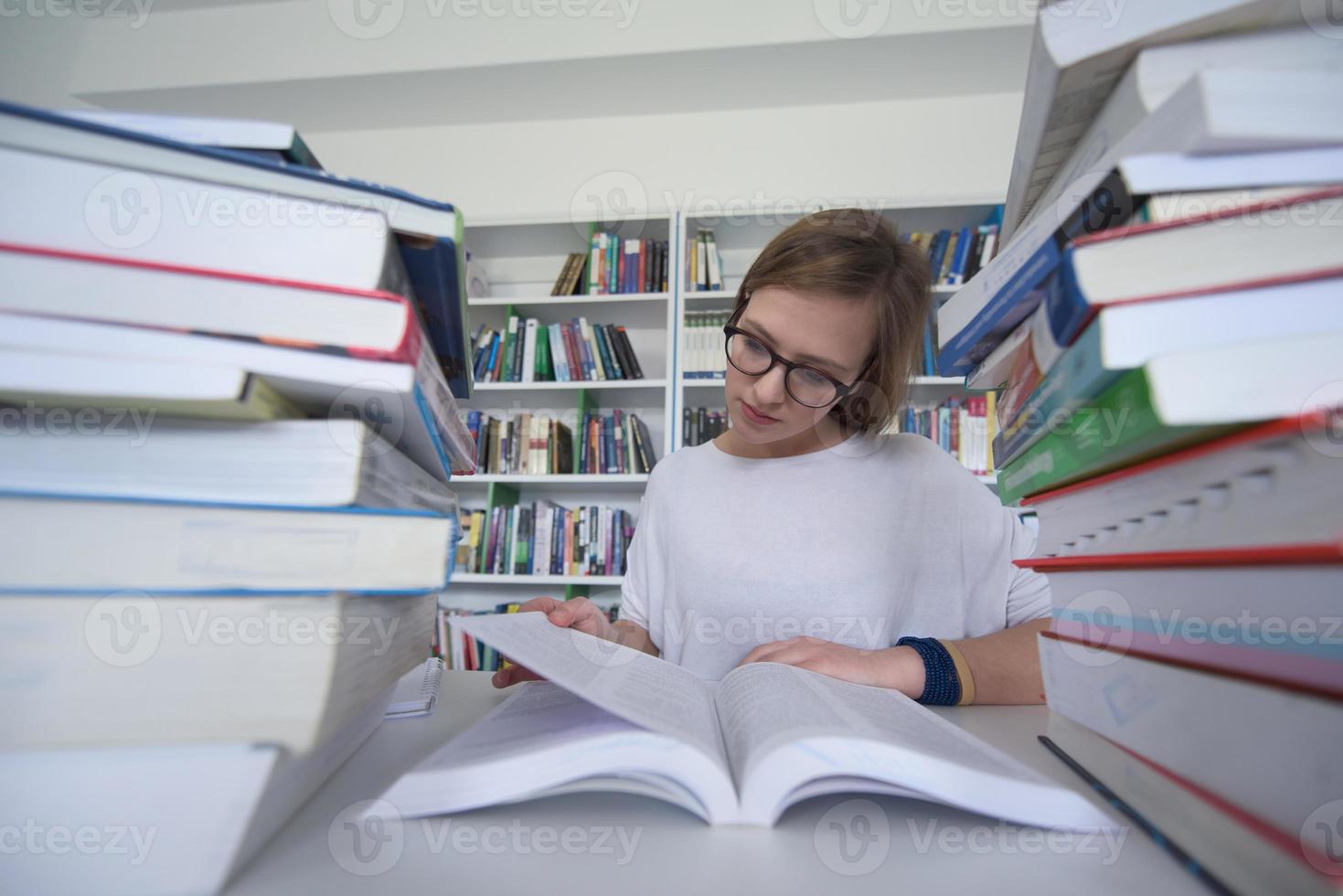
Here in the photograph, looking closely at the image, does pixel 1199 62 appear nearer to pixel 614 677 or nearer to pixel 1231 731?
pixel 1231 731

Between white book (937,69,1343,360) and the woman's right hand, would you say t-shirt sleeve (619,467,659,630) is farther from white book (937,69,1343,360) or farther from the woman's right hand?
white book (937,69,1343,360)

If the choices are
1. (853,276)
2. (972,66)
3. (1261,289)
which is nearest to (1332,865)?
(1261,289)

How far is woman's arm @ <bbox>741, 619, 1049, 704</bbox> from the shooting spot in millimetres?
618

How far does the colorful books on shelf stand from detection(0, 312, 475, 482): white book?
6.82 ft

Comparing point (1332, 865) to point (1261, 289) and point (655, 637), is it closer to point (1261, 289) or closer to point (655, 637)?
point (1261, 289)

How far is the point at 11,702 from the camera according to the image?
11.8 inches

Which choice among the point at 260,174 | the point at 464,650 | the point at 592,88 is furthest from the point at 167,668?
the point at 592,88

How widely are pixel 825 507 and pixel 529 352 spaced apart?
5.24 ft

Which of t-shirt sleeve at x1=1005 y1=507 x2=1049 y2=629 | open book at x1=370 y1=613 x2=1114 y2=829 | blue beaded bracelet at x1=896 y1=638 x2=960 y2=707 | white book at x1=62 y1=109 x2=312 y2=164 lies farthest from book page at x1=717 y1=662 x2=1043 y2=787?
t-shirt sleeve at x1=1005 y1=507 x2=1049 y2=629

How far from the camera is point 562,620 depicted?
0.71 metres

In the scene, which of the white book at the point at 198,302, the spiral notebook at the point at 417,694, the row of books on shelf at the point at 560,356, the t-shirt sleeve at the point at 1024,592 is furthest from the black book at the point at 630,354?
the white book at the point at 198,302

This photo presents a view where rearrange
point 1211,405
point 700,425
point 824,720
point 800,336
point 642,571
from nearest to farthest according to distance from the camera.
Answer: point 1211,405, point 824,720, point 800,336, point 642,571, point 700,425

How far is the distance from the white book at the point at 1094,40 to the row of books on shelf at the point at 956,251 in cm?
195

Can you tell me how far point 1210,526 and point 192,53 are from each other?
3747mm
